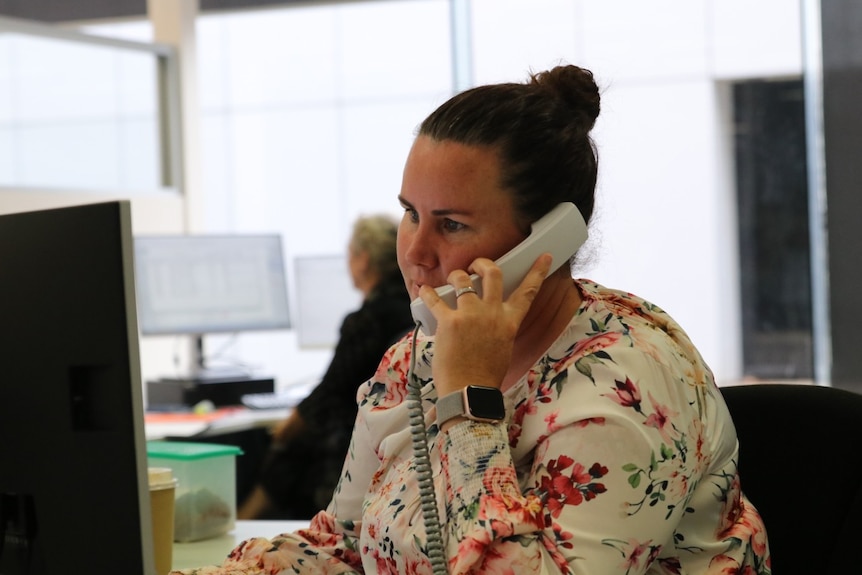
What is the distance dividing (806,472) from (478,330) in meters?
0.50

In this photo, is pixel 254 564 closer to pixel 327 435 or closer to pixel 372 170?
pixel 327 435

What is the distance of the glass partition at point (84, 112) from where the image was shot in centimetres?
396

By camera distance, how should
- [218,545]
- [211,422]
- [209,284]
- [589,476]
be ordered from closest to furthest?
1. [589,476]
2. [218,545]
3. [211,422]
4. [209,284]

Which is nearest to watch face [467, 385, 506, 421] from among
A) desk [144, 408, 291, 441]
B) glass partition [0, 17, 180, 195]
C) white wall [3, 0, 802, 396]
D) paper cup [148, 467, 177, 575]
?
paper cup [148, 467, 177, 575]

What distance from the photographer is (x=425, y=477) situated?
45.7 inches

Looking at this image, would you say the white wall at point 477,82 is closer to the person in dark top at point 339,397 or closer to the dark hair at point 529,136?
the person in dark top at point 339,397

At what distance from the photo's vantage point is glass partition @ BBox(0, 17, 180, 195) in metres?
3.96

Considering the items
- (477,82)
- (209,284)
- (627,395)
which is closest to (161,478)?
(627,395)

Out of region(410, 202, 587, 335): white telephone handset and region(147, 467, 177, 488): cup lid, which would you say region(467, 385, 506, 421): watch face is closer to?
region(410, 202, 587, 335): white telephone handset

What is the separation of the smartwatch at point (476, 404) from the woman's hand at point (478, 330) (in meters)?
0.01

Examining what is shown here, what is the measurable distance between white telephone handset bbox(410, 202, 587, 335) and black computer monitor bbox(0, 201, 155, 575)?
0.33 metres

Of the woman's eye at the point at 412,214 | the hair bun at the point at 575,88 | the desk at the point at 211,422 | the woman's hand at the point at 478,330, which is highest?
the hair bun at the point at 575,88

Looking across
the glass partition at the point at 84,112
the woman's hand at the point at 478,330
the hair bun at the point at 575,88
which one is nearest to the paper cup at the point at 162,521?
the woman's hand at the point at 478,330

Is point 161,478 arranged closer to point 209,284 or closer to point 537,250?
point 537,250
